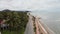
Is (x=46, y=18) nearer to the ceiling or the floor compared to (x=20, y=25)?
nearer to the floor

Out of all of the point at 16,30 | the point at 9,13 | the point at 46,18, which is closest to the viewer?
the point at 16,30

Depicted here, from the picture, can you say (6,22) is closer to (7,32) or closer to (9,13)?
(7,32)

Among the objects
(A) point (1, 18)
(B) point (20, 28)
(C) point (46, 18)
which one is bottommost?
(C) point (46, 18)

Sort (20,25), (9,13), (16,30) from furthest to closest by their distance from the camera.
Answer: (9,13) < (20,25) < (16,30)

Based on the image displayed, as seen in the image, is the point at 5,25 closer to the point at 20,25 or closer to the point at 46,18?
the point at 20,25

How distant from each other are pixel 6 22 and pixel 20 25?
21.2 inches

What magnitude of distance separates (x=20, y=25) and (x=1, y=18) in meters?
0.81

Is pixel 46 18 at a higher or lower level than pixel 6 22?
lower

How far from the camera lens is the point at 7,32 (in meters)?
5.71

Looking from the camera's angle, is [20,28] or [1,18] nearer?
[1,18]

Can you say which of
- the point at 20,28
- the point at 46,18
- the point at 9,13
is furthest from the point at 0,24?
the point at 46,18

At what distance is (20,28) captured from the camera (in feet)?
20.8

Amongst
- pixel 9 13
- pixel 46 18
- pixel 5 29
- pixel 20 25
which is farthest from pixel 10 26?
pixel 46 18

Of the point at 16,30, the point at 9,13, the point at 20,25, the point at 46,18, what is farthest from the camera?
the point at 46,18
